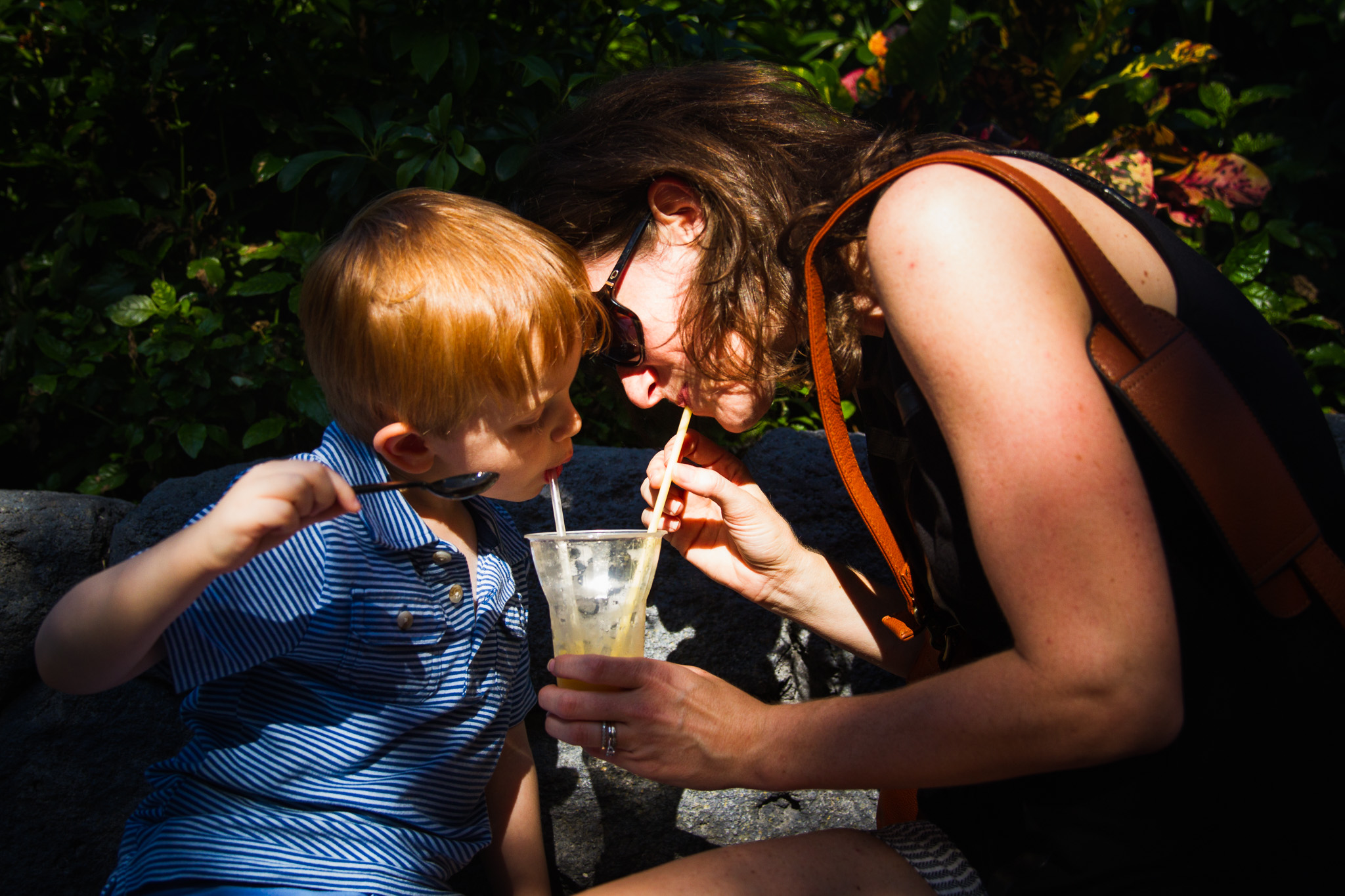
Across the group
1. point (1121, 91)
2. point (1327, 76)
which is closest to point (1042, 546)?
point (1121, 91)

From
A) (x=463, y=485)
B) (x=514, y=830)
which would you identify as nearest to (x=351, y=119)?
(x=463, y=485)

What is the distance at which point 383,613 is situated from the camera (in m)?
1.41

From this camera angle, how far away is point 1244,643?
1206 millimetres

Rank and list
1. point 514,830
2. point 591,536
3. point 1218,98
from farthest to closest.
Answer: point 1218,98
point 514,830
point 591,536

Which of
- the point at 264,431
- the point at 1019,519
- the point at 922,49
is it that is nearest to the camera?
the point at 1019,519

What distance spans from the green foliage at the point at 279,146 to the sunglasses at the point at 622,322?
43 centimetres

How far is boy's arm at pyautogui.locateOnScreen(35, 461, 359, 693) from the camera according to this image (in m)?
1.06

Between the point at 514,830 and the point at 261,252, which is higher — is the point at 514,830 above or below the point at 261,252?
below

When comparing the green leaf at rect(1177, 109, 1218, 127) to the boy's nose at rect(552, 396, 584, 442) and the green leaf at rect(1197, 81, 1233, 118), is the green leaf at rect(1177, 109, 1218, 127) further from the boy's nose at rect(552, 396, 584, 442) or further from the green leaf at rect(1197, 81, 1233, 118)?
the boy's nose at rect(552, 396, 584, 442)

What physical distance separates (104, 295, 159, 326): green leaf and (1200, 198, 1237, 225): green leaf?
10.2ft

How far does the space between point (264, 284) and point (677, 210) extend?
1.19 m

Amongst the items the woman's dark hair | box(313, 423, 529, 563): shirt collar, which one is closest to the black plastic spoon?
box(313, 423, 529, 563): shirt collar

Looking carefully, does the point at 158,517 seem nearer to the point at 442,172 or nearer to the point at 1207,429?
the point at 442,172

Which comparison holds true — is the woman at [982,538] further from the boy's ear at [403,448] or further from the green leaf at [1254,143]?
the green leaf at [1254,143]
